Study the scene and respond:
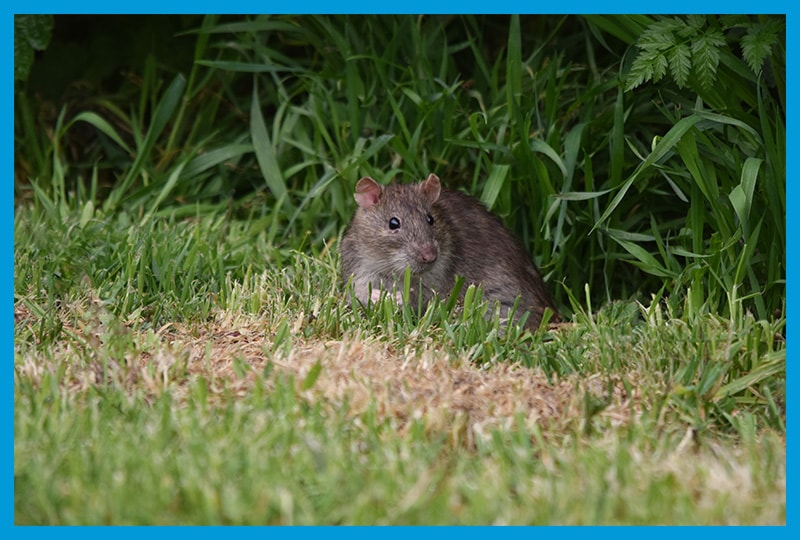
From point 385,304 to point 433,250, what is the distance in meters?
0.49

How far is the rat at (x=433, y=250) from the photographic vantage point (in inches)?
207

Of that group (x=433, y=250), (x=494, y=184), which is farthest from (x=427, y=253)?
(x=494, y=184)

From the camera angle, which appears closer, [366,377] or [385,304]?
[366,377]

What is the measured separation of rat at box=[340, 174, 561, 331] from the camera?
525cm

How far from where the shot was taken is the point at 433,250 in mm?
5156

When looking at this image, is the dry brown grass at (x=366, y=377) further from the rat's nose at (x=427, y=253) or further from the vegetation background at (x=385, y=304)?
the rat's nose at (x=427, y=253)

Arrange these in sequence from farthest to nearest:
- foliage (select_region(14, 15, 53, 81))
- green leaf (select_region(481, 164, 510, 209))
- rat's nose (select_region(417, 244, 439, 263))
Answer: foliage (select_region(14, 15, 53, 81)) < green leaf (select_region(481, 164, 510, 209)) < rat's nose (select_region(417, 244, 439, 263))

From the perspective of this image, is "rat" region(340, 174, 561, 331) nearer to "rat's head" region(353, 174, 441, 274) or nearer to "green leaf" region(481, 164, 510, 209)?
"rat's head" region(353, 174, 441, 274)

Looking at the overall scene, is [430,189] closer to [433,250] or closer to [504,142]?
[433,250]

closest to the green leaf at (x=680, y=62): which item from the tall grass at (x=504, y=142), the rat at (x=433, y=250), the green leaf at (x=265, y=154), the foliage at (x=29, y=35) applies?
the tall grass at (x=504, y=142)

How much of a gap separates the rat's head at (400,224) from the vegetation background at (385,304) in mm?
297

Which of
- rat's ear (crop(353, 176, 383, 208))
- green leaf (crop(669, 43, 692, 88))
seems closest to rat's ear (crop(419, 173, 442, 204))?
rat's ear (crop(353, 176, 383, 208))

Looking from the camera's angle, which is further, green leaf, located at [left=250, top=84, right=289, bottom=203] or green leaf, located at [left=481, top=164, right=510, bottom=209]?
green leaf, located at [left=250, top=84, right=289, bottom=203]

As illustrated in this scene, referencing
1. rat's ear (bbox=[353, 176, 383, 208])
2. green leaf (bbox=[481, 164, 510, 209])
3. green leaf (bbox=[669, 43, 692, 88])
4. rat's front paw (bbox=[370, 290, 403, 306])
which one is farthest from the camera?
green leaf (bbox=[481, 164, 510, 209])
